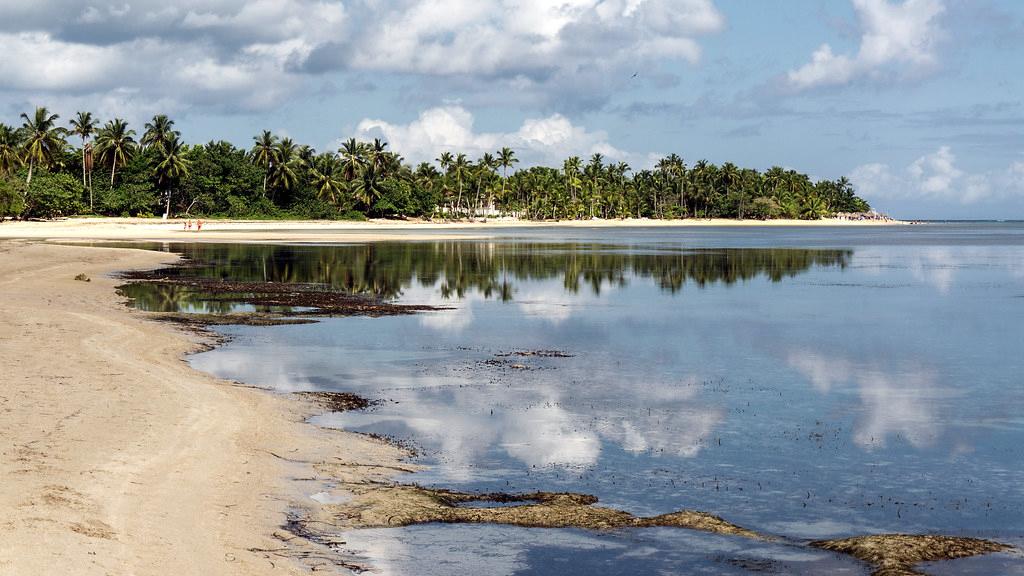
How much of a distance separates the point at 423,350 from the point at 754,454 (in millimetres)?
13822

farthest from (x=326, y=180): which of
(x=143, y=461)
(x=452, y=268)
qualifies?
(x=143, y=461)

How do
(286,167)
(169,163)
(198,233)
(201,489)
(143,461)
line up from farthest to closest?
(286,167) → (169,163) → (198,233) → (143,461) → (201,489)

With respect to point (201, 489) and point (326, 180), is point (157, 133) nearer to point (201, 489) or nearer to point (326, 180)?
point (326, 180)

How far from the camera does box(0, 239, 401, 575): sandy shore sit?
34.8 feet

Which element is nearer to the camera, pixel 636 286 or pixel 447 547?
pixel 447 547

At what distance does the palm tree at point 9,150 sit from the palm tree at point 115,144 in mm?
14748

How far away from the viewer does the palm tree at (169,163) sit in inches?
6127

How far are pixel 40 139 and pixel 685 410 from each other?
144200mm

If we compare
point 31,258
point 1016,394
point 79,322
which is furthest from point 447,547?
point 31,258

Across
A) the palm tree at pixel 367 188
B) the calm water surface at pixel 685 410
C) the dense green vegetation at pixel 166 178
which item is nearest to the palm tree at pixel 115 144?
the dense green vegetation at pixel 166 178

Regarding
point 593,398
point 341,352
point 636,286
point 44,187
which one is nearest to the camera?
point 593,398

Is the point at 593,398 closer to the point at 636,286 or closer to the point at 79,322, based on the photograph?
the point at 79,322

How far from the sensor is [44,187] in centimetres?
12900

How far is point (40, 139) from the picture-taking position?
144 metres
